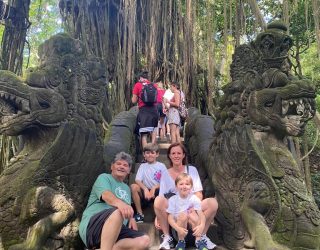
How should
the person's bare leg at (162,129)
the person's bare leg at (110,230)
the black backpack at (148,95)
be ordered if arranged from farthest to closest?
the person's bare leg at (162,129) < the black backpack at (148,95) < the person's bare leg at (110,230)

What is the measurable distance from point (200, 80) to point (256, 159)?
5.81 m

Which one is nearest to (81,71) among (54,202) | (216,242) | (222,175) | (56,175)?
(56,175)

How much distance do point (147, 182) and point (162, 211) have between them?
2.23ft

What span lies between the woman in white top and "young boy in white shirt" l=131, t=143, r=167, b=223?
0.15 meters

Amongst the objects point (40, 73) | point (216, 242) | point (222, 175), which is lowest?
point (216, 242)

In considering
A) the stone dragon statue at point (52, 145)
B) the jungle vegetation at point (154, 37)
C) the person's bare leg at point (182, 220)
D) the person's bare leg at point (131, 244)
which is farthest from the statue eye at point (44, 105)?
the jungle vegetation at point (154, 37)

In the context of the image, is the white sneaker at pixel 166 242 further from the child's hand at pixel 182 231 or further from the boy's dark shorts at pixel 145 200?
the boy's dark shorts at pixel 145 200

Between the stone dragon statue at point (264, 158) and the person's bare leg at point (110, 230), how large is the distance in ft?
3.75

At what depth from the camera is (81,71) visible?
3.72 m

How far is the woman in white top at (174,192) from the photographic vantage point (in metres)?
3.11

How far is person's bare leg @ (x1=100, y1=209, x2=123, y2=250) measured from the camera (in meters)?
2.62

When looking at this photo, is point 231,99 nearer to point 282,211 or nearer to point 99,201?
point 282,211

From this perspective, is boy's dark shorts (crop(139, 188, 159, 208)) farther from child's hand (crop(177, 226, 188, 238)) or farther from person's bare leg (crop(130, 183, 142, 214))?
child's hand (crop(177, 226, 188, 238))

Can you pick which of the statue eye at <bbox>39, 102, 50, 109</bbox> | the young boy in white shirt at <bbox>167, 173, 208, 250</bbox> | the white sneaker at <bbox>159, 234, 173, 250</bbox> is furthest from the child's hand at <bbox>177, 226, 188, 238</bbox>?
the statue eye at <bbox>39, 102, 50, 109</bbox>
